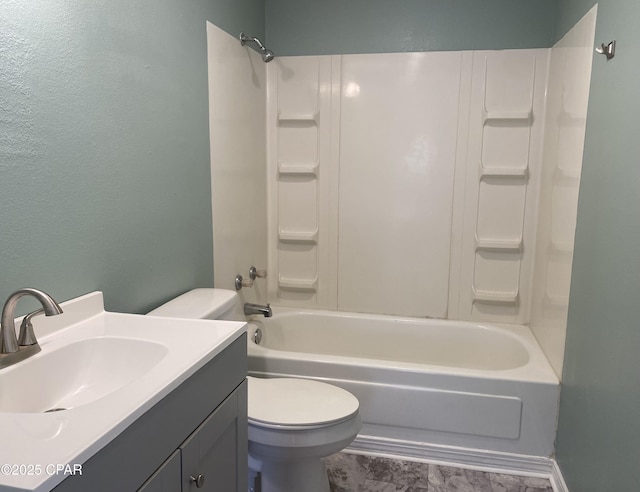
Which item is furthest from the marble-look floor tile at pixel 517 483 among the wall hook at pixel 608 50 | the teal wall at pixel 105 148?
the wall hook at pixel 608 50

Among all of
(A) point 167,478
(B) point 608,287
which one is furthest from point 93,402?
(B) point 608,287

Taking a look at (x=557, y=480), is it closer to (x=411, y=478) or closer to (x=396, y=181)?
(x=411, y=478)

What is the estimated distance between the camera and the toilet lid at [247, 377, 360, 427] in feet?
5.44

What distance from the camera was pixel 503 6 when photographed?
2564mm

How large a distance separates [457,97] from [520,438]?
1.78m

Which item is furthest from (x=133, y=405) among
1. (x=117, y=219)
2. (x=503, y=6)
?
(x=503, y=6)

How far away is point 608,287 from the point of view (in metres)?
1.56

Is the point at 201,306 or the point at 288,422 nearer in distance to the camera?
the point at 288,422

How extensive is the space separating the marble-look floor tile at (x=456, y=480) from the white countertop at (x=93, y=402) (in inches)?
50.4

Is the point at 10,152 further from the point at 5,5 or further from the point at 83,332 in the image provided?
the point at 83,332

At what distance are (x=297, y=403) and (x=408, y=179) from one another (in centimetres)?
153

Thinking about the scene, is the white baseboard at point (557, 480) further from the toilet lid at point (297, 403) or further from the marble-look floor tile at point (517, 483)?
the toilet lid at point (297, 403)

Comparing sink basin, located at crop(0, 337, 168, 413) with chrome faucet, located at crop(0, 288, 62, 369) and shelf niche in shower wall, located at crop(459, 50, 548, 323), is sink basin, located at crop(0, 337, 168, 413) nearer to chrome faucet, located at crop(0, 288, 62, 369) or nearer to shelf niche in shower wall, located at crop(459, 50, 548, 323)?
chrome faucet, located at crop(0, 288, 62, 369)

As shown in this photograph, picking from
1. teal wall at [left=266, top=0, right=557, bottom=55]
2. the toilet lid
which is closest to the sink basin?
the toilet lid
